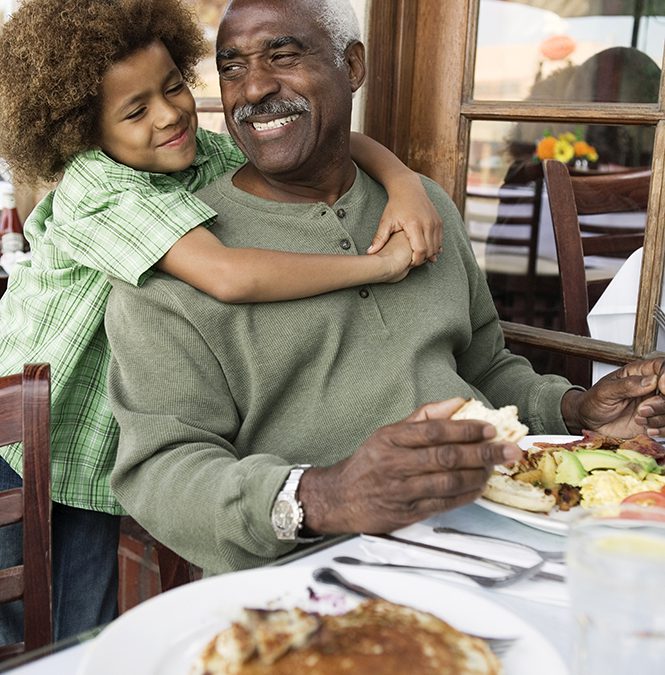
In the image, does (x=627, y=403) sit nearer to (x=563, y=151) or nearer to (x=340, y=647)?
(x=340, y=647)

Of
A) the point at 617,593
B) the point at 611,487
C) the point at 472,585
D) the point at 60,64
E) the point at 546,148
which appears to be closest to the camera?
the point at 617,593

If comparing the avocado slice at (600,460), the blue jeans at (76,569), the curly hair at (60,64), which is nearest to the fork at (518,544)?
the avocado slice at (600,460)

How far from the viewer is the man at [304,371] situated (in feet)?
3.58

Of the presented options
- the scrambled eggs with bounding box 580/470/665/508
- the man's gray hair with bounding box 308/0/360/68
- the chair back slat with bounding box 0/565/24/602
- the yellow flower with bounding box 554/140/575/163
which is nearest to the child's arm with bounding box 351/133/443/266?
the man's gray hair with bounding box 308/0/360/68

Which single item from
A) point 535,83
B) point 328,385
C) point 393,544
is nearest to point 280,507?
point 393,544

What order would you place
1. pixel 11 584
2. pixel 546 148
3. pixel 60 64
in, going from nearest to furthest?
pixel 11 584 < pixel 60 64 < pixel 546 148

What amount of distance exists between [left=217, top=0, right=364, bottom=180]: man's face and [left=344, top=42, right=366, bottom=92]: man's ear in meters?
0.10

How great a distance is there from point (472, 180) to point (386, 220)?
873 mm

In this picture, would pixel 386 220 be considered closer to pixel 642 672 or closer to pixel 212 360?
pixel 212 360

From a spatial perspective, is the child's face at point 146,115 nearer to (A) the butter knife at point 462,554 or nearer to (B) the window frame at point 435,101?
(B) the window frame at point 435,101

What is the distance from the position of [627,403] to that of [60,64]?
120 cm

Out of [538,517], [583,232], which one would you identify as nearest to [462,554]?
[538,517]

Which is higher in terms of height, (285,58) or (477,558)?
(285,58)

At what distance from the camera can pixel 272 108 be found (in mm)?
1689
